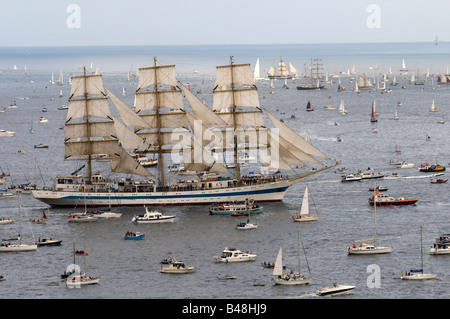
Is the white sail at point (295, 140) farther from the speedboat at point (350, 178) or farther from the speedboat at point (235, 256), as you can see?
the speedboat at point (235, 256)

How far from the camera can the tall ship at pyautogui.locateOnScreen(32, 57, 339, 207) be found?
103 m

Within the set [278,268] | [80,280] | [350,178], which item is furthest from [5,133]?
[278,268]

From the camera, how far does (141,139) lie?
10719 centimetres

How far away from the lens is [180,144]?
4141 inches

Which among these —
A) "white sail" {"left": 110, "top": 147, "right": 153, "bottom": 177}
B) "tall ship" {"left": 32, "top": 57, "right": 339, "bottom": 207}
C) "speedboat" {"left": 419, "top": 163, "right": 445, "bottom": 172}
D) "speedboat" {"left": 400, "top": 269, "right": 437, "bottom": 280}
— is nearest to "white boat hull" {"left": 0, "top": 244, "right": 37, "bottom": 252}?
"tall ship" {"left": 32, "top": 57, "right": 339, "bottom": 207}

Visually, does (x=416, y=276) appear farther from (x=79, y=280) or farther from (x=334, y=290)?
(x=79, y=280)

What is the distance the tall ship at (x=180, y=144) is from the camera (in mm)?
103125

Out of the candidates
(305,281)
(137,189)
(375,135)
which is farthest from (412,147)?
(305,281)

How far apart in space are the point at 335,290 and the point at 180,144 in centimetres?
4586

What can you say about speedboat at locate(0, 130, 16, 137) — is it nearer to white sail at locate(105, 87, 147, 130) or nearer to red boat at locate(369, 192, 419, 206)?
white sail at locate(105, 87, 147, 130)

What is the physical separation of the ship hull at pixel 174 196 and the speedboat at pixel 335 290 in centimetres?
3960

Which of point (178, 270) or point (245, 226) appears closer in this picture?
point (178, 270)
